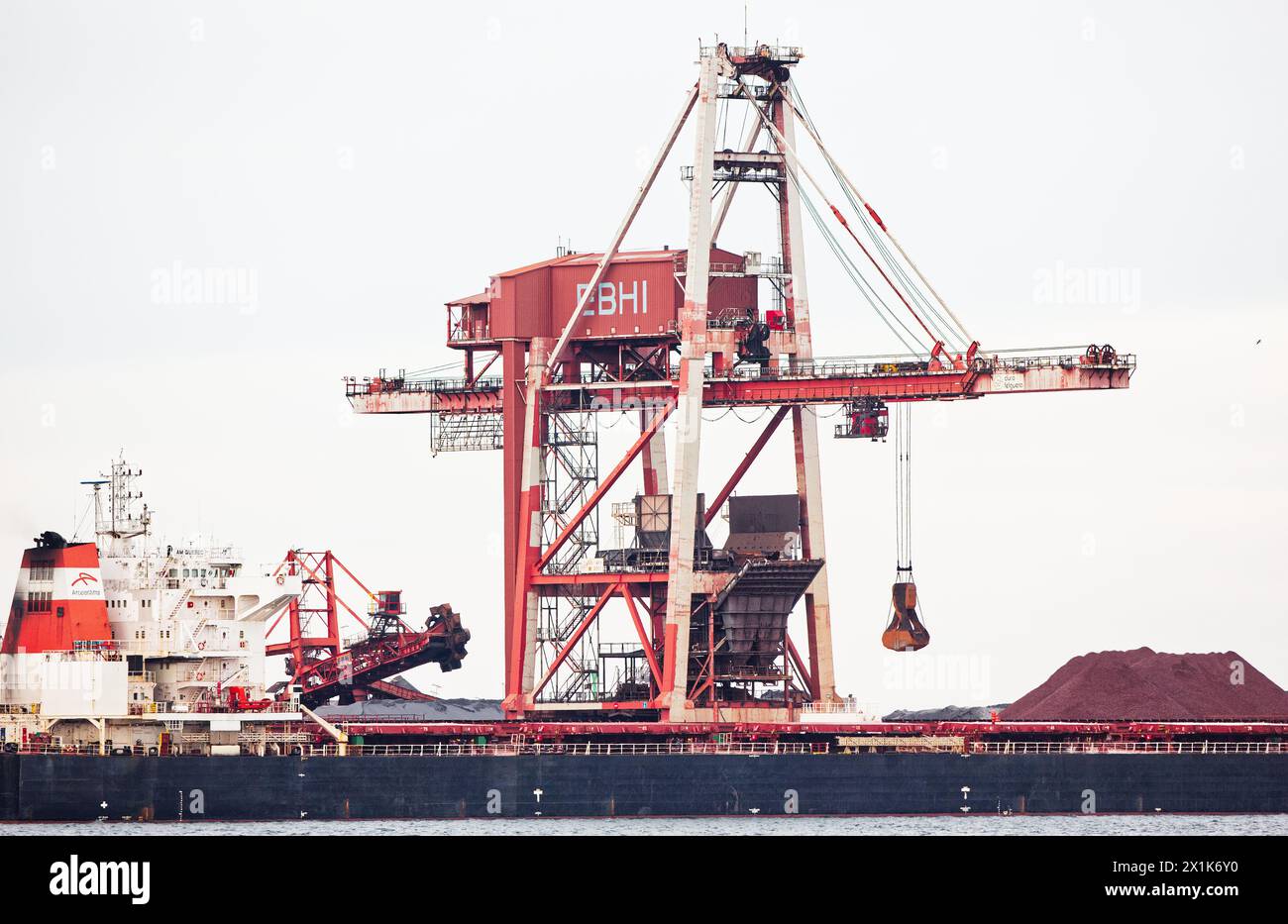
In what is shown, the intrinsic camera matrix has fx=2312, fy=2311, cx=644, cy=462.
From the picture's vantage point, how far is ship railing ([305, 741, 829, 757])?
62.7m

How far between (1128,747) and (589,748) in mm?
14805

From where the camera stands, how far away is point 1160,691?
8475 cm

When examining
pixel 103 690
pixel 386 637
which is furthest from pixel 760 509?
pixel 103 690

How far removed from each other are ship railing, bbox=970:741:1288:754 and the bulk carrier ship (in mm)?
103

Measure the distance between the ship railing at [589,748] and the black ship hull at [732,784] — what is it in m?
1.07

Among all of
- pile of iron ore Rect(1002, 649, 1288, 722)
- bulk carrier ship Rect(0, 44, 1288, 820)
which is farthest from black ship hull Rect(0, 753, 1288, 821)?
pile of iron ore Rect(1002, 649, 1288, 722)

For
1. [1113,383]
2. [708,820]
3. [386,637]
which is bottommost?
[708,820]

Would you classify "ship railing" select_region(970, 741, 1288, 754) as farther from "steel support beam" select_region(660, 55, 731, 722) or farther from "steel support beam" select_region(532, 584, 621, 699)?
"steel support beam" select_region(532, 584, 621, 699)

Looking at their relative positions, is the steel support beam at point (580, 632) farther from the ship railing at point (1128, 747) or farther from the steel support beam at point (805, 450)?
the ship railing at point (1128, 747)

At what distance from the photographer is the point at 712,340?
64.2m

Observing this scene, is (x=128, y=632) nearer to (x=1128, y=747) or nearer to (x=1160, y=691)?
(x=1128, y=747)

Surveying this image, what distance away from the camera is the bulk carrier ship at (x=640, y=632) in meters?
60.3
